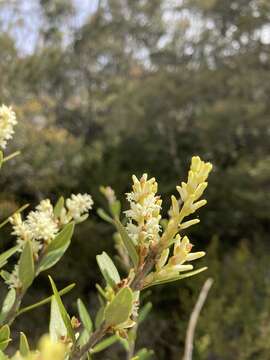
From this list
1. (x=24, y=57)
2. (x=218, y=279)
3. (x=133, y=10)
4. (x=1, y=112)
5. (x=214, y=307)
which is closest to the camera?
(x=1, y=112)

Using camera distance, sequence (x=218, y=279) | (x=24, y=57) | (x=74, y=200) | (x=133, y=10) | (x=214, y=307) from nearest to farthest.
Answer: (x=74, y=200) < (x=214, y=307) < (x=218, y=279) < (x=24, y=57) < (x=133, y=10)

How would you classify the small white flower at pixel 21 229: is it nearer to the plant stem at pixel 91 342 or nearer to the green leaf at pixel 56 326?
the green leaf at pixel 56 326

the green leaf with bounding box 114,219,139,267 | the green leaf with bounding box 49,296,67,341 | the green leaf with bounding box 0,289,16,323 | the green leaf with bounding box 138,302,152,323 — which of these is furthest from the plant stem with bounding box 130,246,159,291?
the green leaf with bounding box 138,302,152,323

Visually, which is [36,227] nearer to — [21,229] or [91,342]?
[21,229]

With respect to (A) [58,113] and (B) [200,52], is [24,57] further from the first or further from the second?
(B) [200,52]

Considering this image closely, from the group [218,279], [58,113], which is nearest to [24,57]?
[58,113]

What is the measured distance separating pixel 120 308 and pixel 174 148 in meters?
5.73

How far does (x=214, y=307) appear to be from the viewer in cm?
385

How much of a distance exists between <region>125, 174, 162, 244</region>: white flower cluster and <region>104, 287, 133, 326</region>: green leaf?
5cm

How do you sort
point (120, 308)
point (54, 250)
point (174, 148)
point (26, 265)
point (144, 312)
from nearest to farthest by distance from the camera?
point (120, 308) < point (26, 265) < point (54, 250) < point (144, 312) < point (174, 148)

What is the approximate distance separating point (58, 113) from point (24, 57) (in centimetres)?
139

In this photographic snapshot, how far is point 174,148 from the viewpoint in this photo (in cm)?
608

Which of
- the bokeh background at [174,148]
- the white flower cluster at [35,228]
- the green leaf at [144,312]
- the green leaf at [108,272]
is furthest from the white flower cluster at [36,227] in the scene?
the bokeh background at [174,148]

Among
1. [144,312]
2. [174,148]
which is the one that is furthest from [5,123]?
[174,148]
